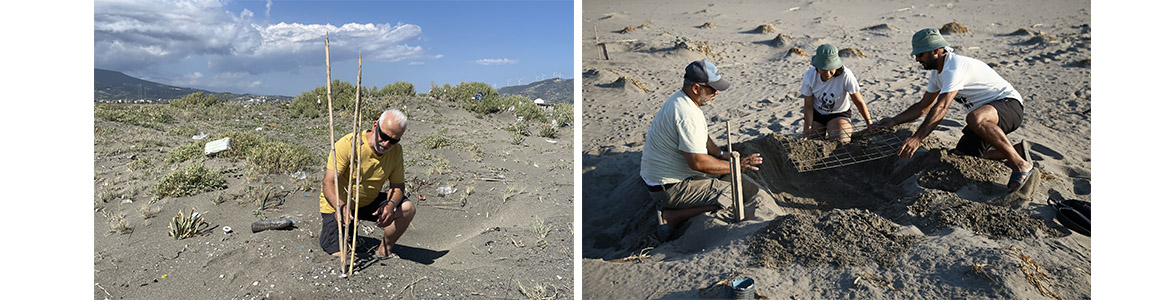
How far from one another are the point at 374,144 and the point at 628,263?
150 centimetres

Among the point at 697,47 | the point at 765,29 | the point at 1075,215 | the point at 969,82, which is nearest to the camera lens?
the point at 1075,215

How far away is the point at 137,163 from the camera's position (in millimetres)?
5957

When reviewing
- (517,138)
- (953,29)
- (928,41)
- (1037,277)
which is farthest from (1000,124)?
(953,29)

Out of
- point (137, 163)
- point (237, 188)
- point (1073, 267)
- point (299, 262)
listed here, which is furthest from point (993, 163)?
point (137, 163)

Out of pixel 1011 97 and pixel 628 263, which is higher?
pixel 1011 97

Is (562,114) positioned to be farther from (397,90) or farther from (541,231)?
(541,231)

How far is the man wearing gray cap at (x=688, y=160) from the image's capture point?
3348 mm

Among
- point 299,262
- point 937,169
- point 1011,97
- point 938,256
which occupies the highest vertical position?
point 1011,97

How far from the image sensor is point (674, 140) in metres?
3.58

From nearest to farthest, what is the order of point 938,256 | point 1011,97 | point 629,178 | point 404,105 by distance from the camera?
point 938,256 → point 1011,97 → point 629,178 → point 404,105

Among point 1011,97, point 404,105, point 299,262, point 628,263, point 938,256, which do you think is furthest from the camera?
point 404,105

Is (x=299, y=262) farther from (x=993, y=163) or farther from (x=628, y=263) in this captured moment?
(x=993, y=163)

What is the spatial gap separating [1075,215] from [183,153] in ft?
23.1

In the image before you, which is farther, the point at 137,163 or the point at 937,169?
the point at 137,163
